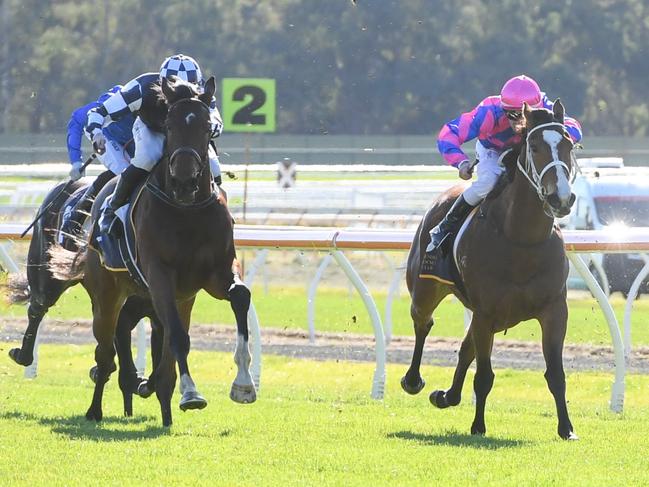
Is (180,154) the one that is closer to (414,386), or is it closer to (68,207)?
(414,386)

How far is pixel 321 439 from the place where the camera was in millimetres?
7133

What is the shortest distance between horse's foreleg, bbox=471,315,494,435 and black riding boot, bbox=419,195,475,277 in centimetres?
68

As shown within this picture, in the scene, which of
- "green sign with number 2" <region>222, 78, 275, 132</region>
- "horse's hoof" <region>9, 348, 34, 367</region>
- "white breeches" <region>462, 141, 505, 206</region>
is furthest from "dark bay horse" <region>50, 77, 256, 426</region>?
"green sign with number 2" <region>222, 78, 275, 132</region>

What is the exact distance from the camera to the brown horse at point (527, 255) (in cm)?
710

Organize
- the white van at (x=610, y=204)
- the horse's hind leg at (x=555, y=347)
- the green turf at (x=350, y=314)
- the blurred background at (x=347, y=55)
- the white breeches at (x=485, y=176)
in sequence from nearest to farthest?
the horse's hind leg at (x=555, y=347) → the white breeches at (x=485, y=176) → the green turf at (x=350, y=314) → the white van at (x=610, y=204) → the blurred background at (x=347, y=55)

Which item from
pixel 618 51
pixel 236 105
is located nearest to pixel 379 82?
pixel 618 51

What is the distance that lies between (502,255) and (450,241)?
664 millimetres

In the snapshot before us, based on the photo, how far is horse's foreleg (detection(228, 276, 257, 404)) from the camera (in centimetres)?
705

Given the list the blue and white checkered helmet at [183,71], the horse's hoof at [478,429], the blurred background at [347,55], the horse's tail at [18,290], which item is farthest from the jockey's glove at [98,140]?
the blurred background at [347,55]

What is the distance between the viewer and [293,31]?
42000mm

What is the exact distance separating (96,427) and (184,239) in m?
1.07

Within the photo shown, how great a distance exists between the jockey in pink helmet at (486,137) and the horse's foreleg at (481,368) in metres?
0.71

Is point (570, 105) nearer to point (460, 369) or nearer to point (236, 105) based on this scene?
point (236, 105)

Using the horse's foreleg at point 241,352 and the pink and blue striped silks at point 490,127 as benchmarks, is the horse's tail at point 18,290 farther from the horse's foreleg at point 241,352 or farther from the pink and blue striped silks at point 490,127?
the pink and blue striped silks at point 490,127
